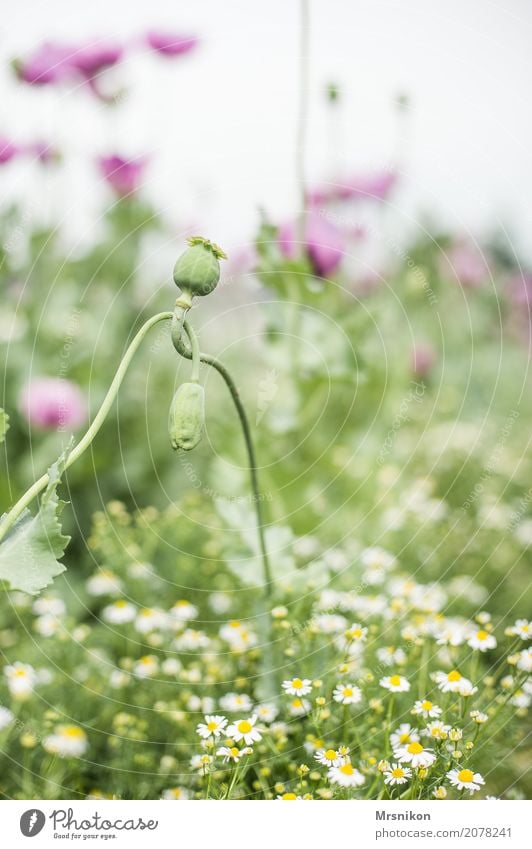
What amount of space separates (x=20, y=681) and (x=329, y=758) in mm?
253

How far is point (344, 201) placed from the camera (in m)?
0.99

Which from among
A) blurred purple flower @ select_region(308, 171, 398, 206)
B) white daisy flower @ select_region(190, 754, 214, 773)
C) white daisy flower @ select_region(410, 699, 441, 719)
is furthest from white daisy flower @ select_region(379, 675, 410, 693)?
blurred purple flower @ select_region(308, 171, 398, 206)

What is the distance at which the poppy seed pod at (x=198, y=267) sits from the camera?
0.39 metres

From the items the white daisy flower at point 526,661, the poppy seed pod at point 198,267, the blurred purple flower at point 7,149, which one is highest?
the blurred purple flower at point 7,149

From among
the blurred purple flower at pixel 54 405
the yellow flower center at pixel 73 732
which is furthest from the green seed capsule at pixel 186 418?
the blurred purple flower at pixel 54 405

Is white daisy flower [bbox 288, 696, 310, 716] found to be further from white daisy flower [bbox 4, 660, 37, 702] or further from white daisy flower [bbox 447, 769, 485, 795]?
white daisy flower [bbox 4, 660, 37, 702]

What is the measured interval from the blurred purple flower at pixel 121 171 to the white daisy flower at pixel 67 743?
25.6 inches

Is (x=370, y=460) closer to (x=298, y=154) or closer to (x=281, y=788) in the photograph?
(x=298, y=154)

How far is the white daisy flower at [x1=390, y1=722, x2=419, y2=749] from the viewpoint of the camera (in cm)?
50

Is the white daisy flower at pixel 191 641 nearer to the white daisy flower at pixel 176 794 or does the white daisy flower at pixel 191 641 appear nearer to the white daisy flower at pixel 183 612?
the white daisy flower at pixel 183 612

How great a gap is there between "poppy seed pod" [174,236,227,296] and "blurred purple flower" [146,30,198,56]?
523mm

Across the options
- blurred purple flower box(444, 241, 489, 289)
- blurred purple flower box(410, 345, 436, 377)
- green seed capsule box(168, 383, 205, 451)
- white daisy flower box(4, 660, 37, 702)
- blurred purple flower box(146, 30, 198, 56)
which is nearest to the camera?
green seed capsule box(168, 383, 205, 451)

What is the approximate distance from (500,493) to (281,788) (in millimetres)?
566

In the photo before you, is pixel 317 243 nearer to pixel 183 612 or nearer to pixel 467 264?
pixel 183 612
